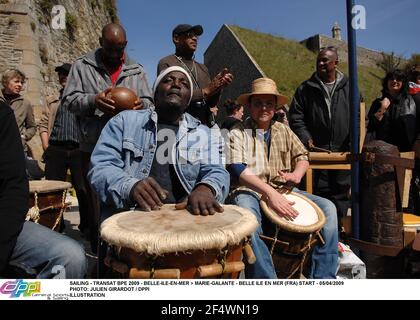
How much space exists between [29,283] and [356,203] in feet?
7.63

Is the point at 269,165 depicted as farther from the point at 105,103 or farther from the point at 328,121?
the point at 105,103

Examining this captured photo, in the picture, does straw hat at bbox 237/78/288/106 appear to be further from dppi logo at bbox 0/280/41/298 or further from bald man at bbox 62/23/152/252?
dppi logo at bbox 0/280/41/298

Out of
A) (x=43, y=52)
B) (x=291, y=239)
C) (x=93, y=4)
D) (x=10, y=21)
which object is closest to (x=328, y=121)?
(x=291, y=239)

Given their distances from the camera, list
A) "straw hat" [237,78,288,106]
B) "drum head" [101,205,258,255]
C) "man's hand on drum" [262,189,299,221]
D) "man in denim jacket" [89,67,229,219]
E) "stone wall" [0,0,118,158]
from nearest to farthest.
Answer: "drum head" [101,205,258,255], "man in denim jacket" [89,67,229,219], "man's hand on drum" [262,189,299,221], "straw hat" [237,78,288,106], "stone wall" [0,0,118,158]

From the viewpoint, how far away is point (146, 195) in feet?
5.98

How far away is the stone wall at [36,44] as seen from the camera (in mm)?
8492

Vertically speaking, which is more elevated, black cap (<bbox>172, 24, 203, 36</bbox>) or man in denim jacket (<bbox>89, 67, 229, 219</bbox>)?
black cap (<bbox>172, 24, 203, 36</bbox>)

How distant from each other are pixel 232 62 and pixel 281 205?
2307cm

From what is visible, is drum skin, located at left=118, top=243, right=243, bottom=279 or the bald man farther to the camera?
the bald man

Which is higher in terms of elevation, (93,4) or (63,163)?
(93,4)

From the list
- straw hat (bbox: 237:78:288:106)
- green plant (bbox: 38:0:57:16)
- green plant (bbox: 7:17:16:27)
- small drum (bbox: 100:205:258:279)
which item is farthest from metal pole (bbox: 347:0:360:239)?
green plant (bbox: 38:0:57:16)

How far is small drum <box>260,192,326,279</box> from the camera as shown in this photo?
2.20 metres

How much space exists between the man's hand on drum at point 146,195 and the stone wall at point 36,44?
7.23 metres

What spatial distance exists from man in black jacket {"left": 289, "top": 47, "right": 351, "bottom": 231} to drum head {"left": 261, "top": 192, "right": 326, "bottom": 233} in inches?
41.2
